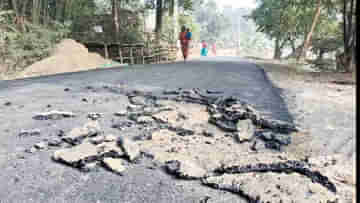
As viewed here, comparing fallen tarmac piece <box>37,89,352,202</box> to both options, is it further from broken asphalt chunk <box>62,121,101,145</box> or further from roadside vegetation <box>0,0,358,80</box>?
roadside vegetation <box>0,0,358,80</box>

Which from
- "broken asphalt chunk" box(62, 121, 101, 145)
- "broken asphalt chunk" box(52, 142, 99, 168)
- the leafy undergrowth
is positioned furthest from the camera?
the leafy undergrowth

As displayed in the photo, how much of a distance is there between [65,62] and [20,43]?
5.01ft

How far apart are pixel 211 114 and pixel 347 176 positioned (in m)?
1.69

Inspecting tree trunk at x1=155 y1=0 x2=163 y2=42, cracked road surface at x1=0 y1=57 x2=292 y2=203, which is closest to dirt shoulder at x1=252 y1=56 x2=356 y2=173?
cracked road surface at x1=0 y1=57 x2=292 y2=203

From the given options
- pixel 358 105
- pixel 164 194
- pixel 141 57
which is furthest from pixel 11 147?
pixel 141 57

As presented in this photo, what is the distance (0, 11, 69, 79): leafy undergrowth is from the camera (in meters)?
9.21

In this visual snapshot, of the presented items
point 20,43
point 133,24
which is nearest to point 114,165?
point 20,43

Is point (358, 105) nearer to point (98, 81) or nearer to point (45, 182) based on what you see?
point (45, 182)

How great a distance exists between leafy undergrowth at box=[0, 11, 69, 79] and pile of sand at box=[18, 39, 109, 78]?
399mm

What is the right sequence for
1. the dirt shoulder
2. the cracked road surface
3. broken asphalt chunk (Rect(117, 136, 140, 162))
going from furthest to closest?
1. the dirt shoulder
2. broken asphalt chunk (Rect(117, 136, 140, 162))
3. the cracked road surface

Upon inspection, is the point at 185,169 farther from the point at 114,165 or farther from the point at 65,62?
the point at 65,62

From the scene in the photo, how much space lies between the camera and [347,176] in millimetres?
2174

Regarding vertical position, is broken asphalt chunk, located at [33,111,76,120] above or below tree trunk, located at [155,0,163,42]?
below

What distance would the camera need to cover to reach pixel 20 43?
32.3ft
